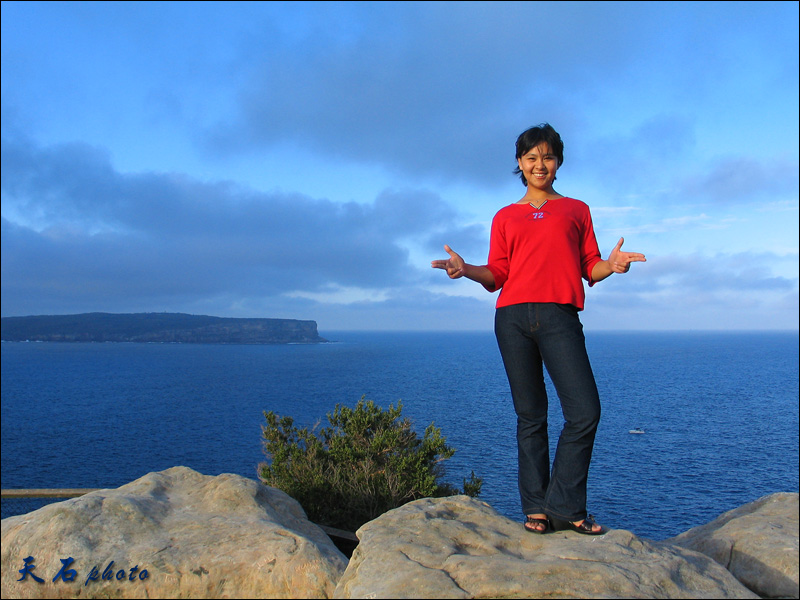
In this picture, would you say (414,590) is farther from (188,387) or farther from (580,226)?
(188,387)

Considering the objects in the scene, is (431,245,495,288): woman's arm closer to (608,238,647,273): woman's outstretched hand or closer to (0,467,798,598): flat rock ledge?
(608,238,647,273): woman's outstretched hand

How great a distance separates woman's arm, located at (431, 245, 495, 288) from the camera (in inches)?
164

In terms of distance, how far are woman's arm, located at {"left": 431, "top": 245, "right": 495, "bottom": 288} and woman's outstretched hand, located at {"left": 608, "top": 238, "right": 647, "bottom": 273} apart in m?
0.91

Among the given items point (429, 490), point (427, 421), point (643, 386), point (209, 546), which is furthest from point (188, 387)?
point (209, 546)

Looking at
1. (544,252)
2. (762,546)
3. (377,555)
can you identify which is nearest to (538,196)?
(544,252)

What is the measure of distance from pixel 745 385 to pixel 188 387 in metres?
79.4

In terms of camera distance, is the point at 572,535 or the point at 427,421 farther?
the point at 427,421

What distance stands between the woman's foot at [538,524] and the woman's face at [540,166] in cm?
252

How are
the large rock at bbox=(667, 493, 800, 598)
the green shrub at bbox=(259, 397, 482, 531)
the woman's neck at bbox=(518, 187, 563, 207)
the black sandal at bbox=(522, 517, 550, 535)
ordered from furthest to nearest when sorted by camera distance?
the green shrub at bbox=(259, 397, 482, 531), the woman's neck at bbox=(518, 187, 563, 207), the black sandal at bbox=(522, 517, 550, 535), the large rock at bbox=(667, 493, 800, 598)

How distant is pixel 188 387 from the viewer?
80.2 metres

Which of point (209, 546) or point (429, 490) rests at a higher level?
point (209, 546)

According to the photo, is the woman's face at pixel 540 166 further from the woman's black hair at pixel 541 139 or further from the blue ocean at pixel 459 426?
the blue ocean at pixel 459 426

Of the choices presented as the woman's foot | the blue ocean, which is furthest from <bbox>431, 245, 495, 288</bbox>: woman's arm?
the blue ocean

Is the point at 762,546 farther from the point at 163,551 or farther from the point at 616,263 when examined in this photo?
the point at 163,551
